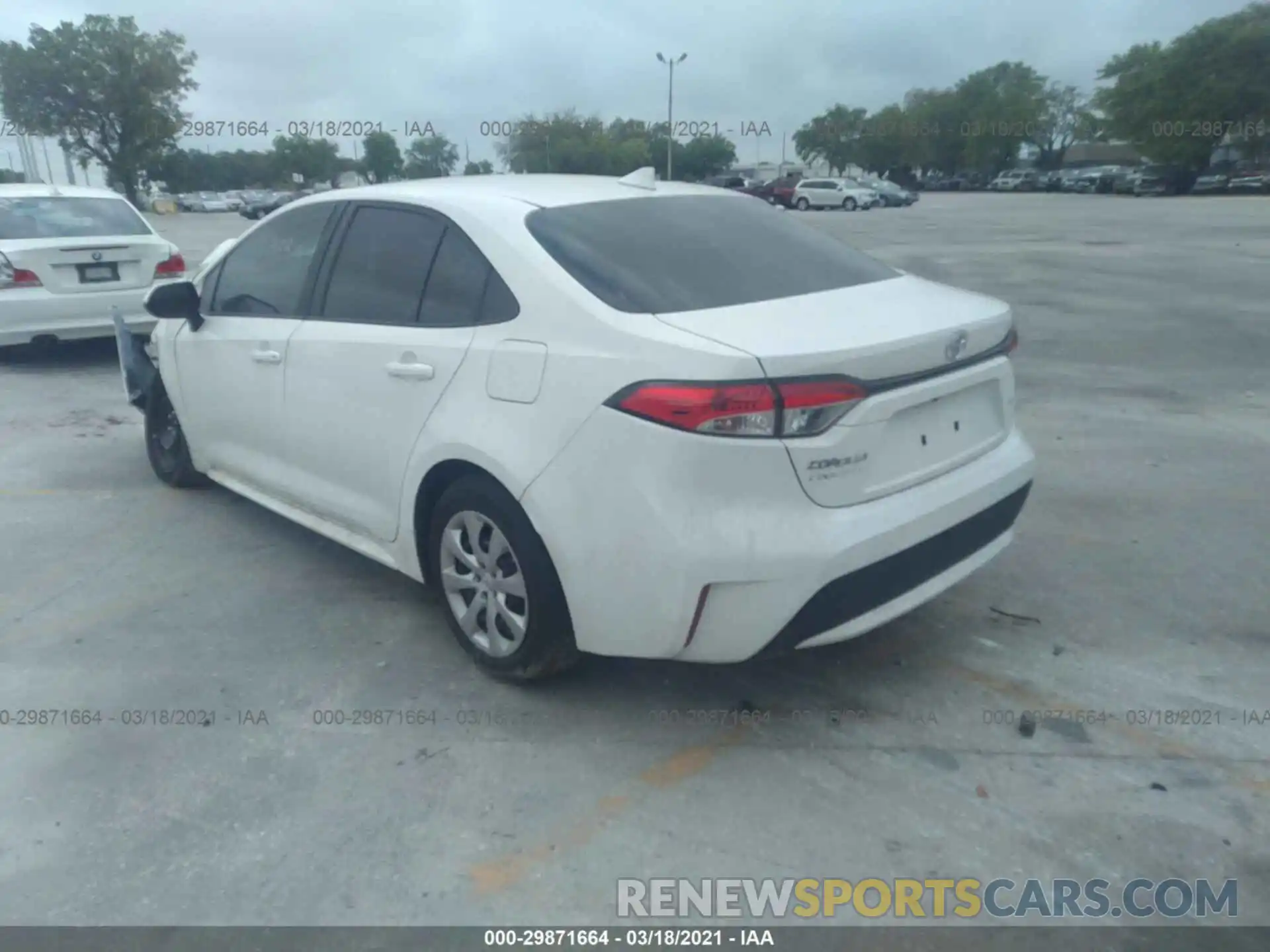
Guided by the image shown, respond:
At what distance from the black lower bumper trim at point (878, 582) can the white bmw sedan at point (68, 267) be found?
7.62 metres

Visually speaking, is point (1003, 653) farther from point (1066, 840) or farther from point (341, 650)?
point (341, 650)

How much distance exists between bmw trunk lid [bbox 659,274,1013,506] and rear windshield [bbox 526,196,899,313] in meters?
0.12

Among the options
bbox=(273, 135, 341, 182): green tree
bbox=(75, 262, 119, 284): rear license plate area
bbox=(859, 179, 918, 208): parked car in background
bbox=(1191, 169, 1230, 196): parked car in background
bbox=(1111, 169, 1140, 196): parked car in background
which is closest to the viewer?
bbox=(75, 262, 119, 284): rear license plate area

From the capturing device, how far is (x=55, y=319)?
8.59m

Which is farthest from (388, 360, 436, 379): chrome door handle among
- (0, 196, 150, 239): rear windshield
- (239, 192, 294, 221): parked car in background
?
(239, 192, 294, 221): parked car in background

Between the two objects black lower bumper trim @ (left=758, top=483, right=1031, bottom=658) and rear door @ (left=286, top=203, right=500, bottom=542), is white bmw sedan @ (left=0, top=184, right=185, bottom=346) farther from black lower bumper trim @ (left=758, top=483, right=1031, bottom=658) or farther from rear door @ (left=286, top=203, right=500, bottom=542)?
black lower bumper trim @ (left=758, top=483, right=1031, bottom=658)

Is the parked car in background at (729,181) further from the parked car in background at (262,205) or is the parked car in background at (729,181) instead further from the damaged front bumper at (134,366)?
the damaged front bumper at (134,366)

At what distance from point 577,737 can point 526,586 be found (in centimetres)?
52

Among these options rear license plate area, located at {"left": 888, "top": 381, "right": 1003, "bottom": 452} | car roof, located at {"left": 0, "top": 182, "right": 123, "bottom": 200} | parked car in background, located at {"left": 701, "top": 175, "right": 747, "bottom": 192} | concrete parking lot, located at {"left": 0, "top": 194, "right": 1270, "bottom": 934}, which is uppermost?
car roof, located at {"left": 0, "top": 182, "right": 123, "bottom": 200}

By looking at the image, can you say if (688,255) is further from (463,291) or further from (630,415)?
(630,415)

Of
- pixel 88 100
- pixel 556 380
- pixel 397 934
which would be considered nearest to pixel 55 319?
pixel 556 380

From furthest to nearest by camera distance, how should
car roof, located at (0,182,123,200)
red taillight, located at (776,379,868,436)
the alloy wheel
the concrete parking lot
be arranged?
car roof, located at (0,182,123,200), the alloy wheel, red taillight, located at (776,379,868,436), the concrete parking lot

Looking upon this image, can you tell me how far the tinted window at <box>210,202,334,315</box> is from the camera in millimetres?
4406

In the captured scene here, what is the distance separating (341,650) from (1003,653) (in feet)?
7.98
